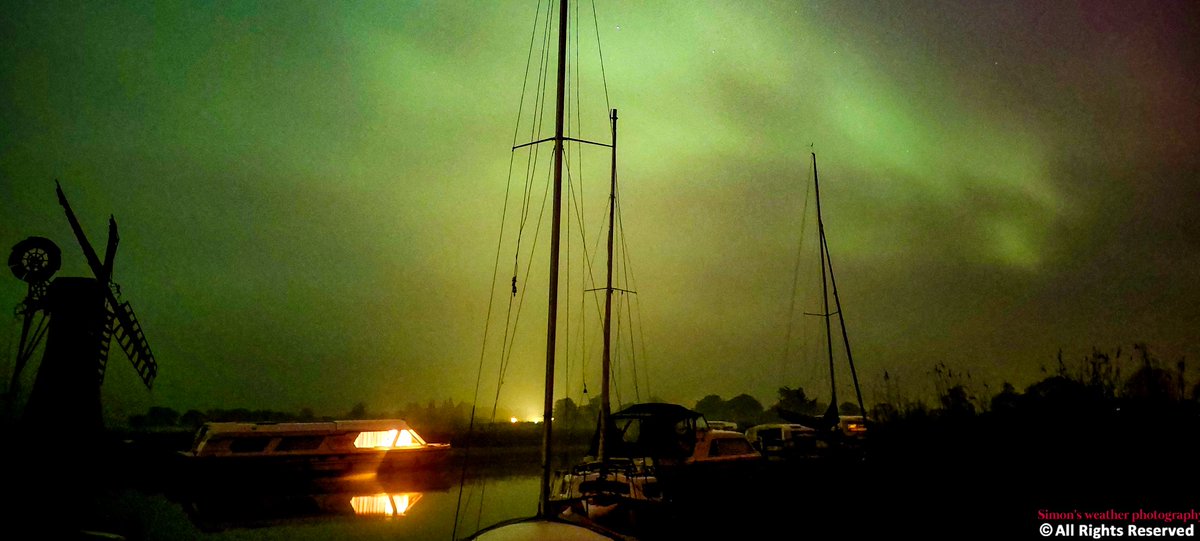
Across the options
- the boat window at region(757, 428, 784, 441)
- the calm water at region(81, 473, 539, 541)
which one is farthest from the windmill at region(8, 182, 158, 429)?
the boat window at region(757, 428, 784, 441)

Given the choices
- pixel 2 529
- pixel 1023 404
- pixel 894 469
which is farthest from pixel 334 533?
pixel 1023 404

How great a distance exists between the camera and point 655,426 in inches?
1120

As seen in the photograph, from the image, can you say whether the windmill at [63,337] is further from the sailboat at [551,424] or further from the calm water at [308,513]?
the sailboat at [551,424]

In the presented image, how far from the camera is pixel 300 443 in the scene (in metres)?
35.1

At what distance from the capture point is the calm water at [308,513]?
76.6 ft

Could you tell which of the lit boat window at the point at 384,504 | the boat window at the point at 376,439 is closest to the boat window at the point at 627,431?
the lit boat window at the point at 384,504

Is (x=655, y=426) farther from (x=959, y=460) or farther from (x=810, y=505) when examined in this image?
(x=959, y=460)

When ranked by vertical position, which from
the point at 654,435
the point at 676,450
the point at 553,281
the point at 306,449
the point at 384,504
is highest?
the point at 553,281

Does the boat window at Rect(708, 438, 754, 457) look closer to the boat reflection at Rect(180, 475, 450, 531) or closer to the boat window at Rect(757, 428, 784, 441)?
the boat window at Rect(757, 428, 784, 441)

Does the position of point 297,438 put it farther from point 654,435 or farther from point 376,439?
point 654,435

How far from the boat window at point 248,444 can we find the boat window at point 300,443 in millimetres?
823

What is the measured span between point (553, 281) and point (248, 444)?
28.9 meters

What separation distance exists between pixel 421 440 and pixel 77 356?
57.3ft

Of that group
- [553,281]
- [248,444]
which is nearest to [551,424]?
[553,281]
